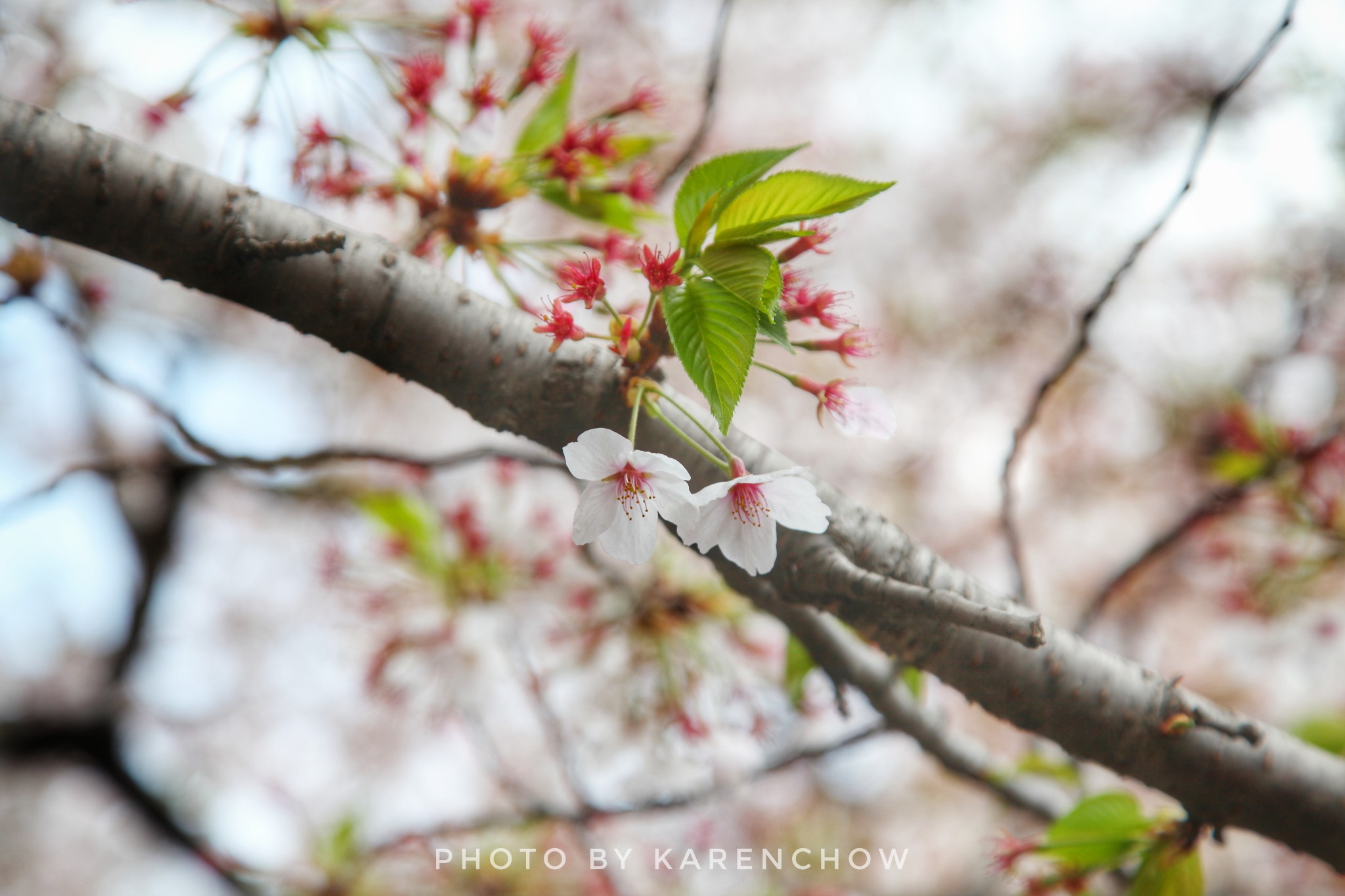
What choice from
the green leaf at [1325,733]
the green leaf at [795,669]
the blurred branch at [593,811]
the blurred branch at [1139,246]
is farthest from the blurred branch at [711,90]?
the green leaf at [1325,733]

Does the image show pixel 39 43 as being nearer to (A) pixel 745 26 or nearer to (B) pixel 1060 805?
(A) pixel 745 26

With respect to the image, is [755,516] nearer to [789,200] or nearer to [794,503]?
[794,503]

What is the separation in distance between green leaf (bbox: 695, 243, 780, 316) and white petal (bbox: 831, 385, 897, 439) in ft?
0.59

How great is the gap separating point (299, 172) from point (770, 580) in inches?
38.0

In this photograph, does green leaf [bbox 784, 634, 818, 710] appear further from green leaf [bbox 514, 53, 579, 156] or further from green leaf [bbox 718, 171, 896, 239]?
green leaf [bbox 514, 53, 579, 156]

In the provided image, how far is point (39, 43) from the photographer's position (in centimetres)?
233

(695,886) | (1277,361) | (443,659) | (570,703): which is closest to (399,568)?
(443,659)

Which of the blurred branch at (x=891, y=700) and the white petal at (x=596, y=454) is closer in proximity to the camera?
the white petal at (x=596, y=454)

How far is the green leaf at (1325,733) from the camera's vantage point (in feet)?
3.87

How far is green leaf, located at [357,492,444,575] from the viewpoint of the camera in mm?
1646

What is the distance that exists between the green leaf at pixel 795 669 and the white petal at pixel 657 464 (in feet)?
2.20

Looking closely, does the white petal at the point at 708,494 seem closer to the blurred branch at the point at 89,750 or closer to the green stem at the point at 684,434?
the green stem at the point at 684,434

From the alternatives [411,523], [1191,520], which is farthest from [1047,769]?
[411,523]

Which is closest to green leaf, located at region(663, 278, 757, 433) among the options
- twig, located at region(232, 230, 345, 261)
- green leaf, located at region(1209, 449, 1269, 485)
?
twig, located at region(232, 230, 345, 261)
